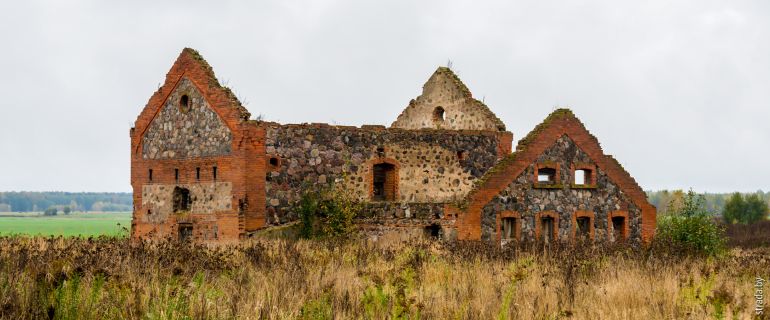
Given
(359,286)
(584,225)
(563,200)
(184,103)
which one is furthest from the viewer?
(184,103)

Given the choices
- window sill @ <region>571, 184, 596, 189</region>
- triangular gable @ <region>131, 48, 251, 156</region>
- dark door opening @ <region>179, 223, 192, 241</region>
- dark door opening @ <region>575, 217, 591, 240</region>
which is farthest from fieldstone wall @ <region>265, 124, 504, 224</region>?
dark door opening @ <region>575, 217, 591, 240</region>

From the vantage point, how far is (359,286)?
11.5m

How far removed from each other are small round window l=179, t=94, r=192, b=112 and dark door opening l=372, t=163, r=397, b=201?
6389mm

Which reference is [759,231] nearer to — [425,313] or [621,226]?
[621,226]

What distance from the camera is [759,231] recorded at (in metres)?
55.7

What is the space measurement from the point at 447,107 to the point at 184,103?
413 inches

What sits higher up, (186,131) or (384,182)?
(186,131)

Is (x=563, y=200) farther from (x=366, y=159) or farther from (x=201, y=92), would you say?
(x=201, y=92)

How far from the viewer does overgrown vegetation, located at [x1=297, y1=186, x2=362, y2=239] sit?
25453 mm

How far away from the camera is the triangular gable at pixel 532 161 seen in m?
24.2

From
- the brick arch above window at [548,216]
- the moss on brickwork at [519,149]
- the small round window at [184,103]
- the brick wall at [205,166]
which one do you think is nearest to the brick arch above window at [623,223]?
the brick arch above window at [548,216]

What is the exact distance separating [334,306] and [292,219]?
1615 cm

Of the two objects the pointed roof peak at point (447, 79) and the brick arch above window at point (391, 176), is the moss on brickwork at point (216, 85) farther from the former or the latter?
the pointed roof peak at point (447, 79)

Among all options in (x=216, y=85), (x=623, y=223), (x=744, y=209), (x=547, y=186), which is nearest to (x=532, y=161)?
(x=547, y=186)
